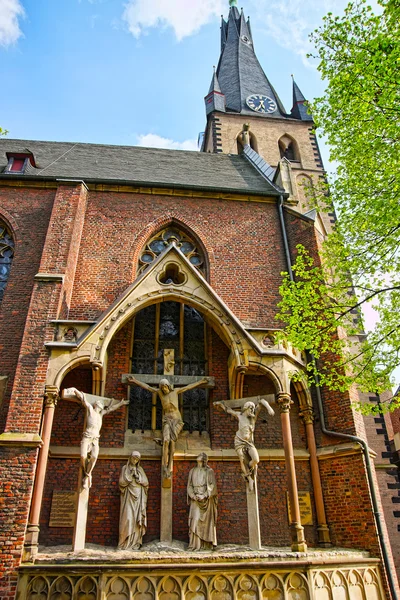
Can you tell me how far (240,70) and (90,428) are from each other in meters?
27.5

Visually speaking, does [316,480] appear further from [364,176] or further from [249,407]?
[364,176]

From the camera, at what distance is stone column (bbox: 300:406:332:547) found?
9.05 meters

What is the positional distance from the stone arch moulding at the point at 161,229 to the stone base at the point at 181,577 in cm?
653

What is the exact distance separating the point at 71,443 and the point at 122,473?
1.33 metres

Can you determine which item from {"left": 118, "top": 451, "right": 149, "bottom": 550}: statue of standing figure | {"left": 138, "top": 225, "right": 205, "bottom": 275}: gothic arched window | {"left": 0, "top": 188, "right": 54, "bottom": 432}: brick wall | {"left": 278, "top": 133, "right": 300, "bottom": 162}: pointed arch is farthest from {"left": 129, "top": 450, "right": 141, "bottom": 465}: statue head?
{"left": 278, "top": 133, "right": 300, "bottom": 162}: pointed arch

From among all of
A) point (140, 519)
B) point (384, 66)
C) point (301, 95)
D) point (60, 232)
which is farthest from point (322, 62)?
point (301, 95)

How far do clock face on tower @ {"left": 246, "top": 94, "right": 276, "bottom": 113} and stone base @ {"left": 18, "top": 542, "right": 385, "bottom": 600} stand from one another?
2365 centimetres

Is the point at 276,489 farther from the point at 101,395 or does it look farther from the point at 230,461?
the point at 101,395

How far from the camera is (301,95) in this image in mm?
27891

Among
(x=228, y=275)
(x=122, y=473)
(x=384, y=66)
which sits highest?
(x=384, y=66)

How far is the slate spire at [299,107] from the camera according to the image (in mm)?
25695

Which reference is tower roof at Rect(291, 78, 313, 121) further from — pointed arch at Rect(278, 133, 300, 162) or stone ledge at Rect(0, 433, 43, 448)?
stone ledge at Rect(0, 433, 43, 448)

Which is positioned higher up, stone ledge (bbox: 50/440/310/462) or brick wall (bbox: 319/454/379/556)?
stone ledge (bbox: 50/440/310/462)

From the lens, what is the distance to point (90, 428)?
28.0 feet
